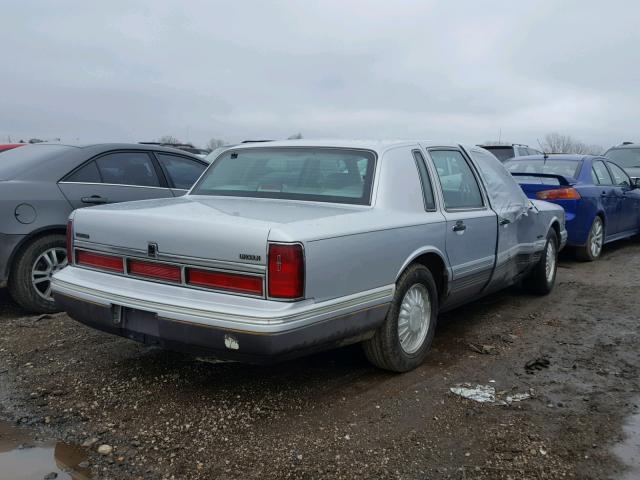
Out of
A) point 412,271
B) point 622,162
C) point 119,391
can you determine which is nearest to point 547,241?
point 412,271

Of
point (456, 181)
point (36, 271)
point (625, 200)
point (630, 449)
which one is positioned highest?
point (456, 181)

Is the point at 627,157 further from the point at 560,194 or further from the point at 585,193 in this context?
the point at 560,194

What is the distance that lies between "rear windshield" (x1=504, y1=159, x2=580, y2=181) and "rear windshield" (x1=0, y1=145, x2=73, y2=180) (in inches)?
246

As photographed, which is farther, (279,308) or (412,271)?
(412,271)

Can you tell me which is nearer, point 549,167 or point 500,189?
point 500,189

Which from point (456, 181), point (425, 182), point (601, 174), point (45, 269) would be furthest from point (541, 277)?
point (45, 269)

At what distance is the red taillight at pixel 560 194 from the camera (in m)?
7.97

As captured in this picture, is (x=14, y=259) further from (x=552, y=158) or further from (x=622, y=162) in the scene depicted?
(x=622, y=162)

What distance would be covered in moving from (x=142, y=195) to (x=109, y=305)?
2.70 m

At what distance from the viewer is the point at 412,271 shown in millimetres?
3914

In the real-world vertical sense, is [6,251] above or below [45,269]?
above

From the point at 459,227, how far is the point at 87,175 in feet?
11.3

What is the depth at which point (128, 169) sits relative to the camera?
600 cm

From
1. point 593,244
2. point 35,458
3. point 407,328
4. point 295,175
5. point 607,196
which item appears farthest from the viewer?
point 607,196
